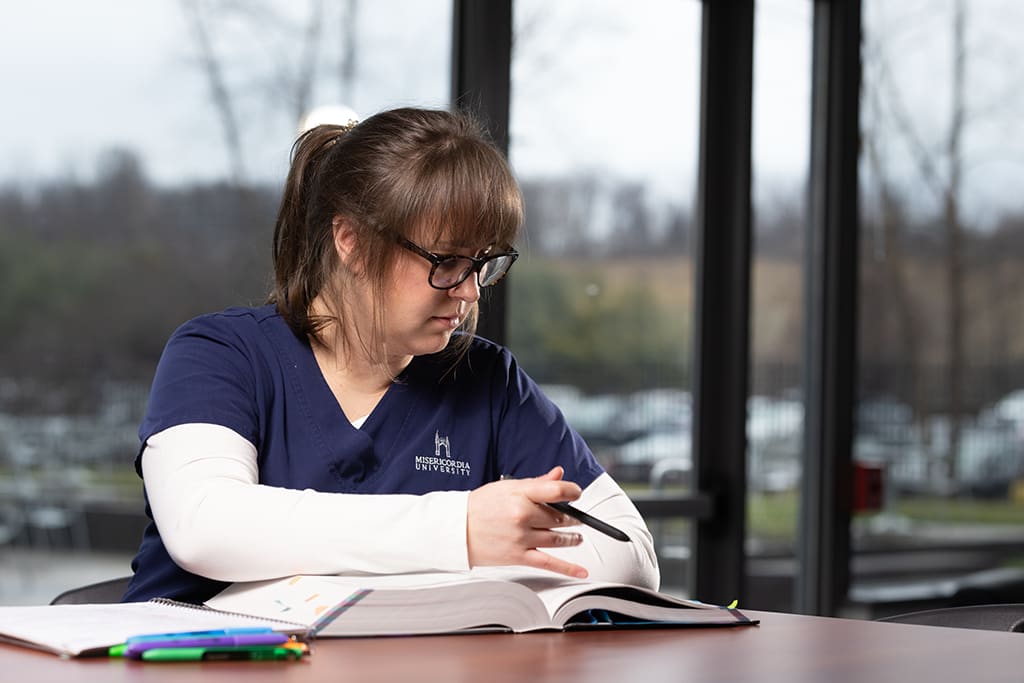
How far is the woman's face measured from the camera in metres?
1.55

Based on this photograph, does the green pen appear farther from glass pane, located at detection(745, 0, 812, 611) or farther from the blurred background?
glass pane, located at detection(745, 0, 812, 611)

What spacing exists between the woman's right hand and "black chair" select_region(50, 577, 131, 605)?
618mm

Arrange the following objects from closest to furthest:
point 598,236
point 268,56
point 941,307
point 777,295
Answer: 1. point 268,56
2. point 598,236
3. point 777,295
4. point 941,307

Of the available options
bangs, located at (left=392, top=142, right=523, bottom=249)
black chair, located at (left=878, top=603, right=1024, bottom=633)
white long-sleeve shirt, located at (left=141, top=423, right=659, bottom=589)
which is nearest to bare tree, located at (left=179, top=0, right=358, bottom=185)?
bangs, located at (left=392, top=142, right=523, bottom=249)

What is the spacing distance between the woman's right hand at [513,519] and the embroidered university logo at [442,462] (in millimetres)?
366

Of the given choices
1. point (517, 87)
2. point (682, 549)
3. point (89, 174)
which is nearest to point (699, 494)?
point (682, 549)

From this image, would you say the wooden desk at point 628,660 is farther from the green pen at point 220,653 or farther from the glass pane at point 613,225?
the glass pane at point 613,225

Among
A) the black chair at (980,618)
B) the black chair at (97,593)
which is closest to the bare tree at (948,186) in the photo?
the black chair at (980,618)

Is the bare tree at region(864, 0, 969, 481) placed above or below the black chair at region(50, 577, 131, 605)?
above

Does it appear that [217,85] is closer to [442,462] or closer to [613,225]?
[613,225]

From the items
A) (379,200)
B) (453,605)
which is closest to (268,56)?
(379,200)

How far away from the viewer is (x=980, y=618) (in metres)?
1.59

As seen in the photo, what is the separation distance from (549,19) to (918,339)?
148cm

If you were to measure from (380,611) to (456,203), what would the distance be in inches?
23.2
